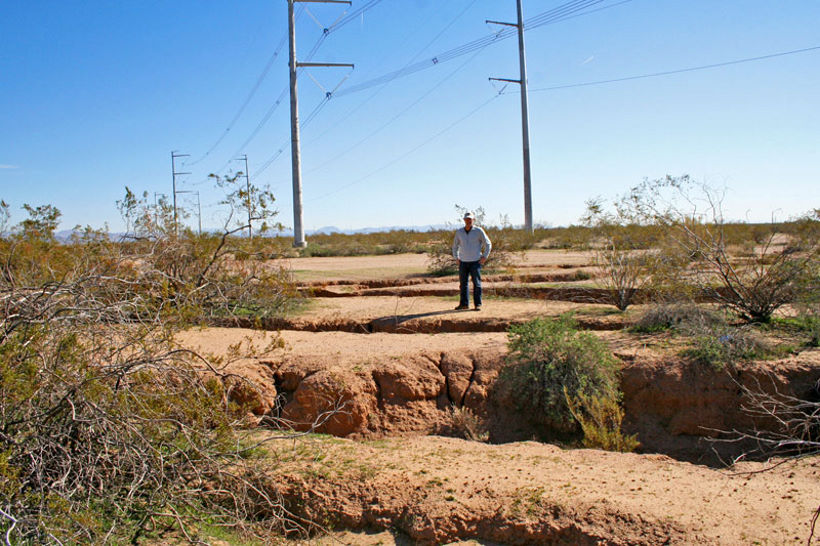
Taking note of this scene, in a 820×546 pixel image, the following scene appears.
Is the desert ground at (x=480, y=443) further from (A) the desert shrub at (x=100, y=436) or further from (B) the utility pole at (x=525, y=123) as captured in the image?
(B) the utility pole at (x=525, y=123)

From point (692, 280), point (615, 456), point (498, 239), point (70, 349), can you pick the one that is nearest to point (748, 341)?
point (692, 280)

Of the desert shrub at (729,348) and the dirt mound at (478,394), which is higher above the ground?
the desert shrub at (729,348)

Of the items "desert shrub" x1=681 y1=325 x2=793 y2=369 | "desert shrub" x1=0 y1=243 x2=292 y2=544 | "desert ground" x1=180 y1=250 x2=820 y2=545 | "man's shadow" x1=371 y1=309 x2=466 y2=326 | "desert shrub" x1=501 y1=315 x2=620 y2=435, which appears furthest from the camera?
"man's shadow" x1=371 y1=309 x2=466 y2=326

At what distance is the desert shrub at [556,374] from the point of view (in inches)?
299

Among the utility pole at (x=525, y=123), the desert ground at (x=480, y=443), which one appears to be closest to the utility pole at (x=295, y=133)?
the utility pole at (x=525, y=123)

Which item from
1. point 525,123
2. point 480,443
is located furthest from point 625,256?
point 525,123

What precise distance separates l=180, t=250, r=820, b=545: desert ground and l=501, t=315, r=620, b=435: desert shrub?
31cm

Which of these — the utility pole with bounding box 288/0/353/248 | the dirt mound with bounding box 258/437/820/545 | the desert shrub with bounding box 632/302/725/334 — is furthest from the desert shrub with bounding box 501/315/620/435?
the utility pole with bounding box 288/0/353/248

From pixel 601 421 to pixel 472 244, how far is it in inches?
173

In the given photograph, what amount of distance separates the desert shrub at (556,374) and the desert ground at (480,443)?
→ 31 centimetres

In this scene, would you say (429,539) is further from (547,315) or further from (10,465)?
(547,315)

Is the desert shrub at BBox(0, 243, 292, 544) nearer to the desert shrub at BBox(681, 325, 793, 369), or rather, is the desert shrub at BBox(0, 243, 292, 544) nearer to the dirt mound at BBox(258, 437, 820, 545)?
the dirt mound at BBox(258, 437, 820, 545)

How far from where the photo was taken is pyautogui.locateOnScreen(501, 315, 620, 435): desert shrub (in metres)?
7.59

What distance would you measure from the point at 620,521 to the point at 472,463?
5.25ft
